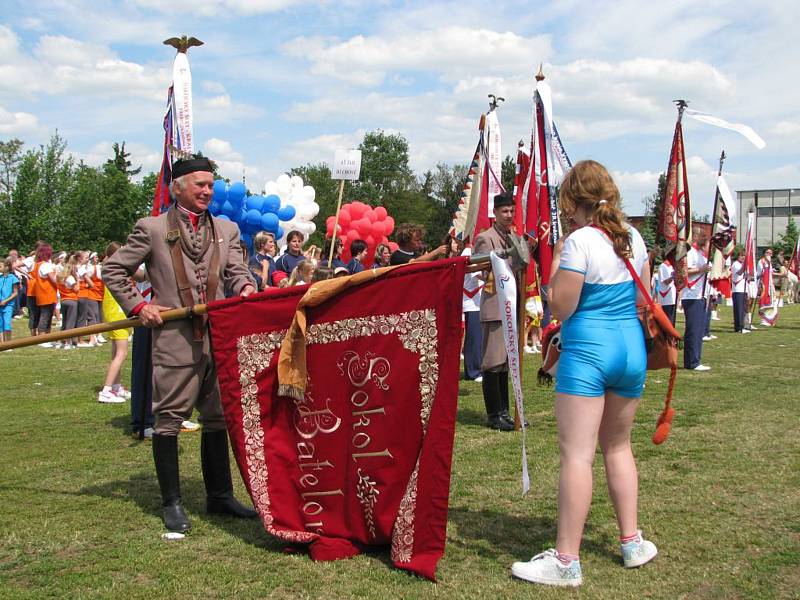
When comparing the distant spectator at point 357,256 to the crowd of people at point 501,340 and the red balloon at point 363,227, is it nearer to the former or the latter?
the crowd of people at point 501,340

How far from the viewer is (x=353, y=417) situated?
436cm

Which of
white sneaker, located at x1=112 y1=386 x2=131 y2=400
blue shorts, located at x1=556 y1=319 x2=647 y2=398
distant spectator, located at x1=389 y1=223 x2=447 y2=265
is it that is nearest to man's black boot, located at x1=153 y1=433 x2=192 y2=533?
blue shorts, located at x1=556 y1=319 x2=647 y2=398

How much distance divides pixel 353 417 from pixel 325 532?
665 millimetres

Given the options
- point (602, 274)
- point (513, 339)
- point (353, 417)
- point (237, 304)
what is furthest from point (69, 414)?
point (602, 274)

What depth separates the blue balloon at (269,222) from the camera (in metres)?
22.8

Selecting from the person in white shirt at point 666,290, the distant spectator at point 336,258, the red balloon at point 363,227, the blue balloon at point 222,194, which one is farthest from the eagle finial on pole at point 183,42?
the red balloon at point 363,227

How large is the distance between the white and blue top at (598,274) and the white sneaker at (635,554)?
1180 millimetres

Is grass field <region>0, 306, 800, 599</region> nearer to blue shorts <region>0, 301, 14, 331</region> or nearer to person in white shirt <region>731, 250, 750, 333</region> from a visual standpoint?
blue shorts <region>0, 301, 14, 331</region>

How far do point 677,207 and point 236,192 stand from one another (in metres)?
15.7

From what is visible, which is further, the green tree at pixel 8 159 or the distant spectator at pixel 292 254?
the green tree at pixel 8 159

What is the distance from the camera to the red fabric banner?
4.08 meters

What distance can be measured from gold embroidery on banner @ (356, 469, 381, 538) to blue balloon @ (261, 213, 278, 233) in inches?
746

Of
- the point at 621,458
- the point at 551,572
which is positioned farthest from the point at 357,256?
the point at 551,572

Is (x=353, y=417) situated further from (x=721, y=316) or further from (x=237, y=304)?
(x=721, y=316)
